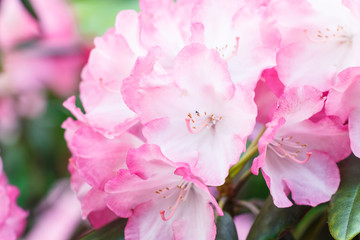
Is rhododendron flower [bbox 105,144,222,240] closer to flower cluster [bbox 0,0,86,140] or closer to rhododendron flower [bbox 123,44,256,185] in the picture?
rhododendron flower [bbox 123,44,256,185]

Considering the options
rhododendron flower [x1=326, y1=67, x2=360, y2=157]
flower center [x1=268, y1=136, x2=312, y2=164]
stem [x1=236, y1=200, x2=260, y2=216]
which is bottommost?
stem [x1=236, y1=200, x2=260, y2=216]

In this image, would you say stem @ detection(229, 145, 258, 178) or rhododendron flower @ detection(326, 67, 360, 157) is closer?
rhododendron flower @ detection(326, 67, 360, 157)

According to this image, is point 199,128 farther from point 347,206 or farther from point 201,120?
point 347,206

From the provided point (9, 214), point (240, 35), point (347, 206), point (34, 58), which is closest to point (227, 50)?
point (240, 35)

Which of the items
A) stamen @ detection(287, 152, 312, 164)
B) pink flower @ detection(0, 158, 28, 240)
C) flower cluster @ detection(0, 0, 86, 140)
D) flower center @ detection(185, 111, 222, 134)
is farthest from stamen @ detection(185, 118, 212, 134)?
flower cluster @ detection(0, 0, 86, 140)

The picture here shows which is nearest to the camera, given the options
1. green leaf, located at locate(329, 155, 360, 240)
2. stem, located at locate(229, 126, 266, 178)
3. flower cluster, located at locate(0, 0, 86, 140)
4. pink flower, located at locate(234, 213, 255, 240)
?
green leaf, located at locate(329, 155, 360, 240)

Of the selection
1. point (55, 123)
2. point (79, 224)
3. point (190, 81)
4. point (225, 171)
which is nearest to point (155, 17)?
point (190, 81)
